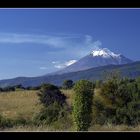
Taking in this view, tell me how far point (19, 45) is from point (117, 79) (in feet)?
11.3

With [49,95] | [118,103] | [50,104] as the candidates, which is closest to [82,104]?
[118,103]

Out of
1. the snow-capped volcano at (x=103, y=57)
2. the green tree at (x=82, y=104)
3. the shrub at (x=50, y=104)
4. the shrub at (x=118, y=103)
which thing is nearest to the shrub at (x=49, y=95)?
the shrub at (x=50, y=104)

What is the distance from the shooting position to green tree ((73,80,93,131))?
32.8ft

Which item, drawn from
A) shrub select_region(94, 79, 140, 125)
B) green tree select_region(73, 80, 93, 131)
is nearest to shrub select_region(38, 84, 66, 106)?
shrub select_region(94, 79, 140, 125)

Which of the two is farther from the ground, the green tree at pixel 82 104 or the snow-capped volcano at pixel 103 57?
the snow-capped volcano at pixel 103 57

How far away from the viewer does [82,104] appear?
10289mm

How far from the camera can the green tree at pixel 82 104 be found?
1000 centimetres

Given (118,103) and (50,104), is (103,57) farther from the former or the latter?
(118,103)

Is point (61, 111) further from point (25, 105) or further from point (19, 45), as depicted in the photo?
point (25, 105)

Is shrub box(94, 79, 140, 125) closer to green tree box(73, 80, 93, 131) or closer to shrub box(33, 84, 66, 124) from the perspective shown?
green tree box(73, 80, 93, 131)

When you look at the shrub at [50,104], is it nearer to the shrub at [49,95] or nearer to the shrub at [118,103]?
the shrub at [49,95]

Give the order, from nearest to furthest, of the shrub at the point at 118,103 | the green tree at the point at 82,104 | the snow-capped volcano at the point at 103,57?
the green tree at the point at 82,104
the shrub at the point at 118,103
the snow-capped volcano at the point at 103,57

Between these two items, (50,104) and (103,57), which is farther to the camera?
(103,57)

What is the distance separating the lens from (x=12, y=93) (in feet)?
77.0
